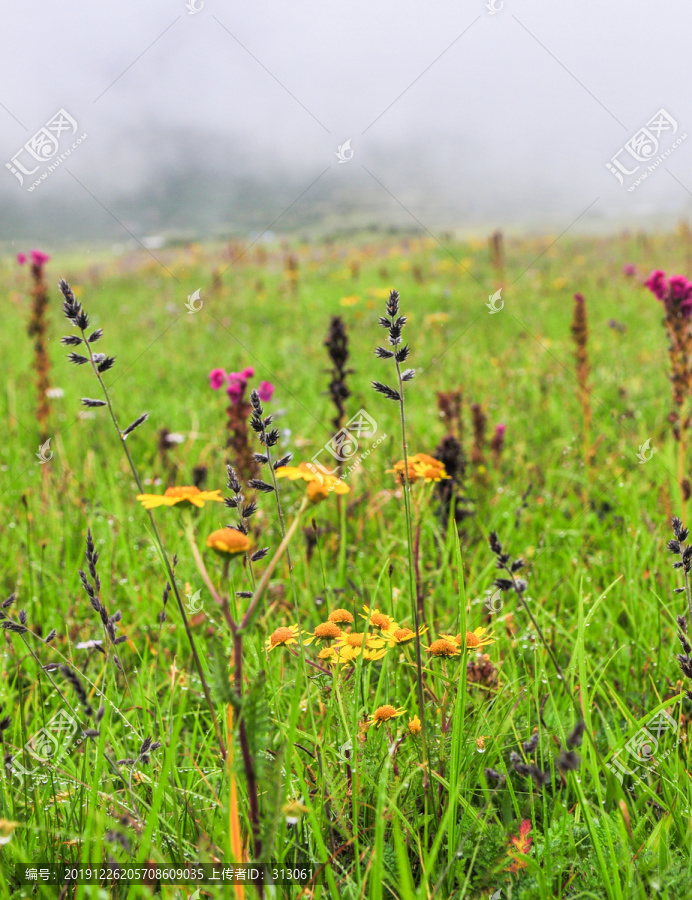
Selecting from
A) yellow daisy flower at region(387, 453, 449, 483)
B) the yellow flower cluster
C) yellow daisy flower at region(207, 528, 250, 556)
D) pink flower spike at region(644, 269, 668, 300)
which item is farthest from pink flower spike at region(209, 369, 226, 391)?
yellow daisy flower at region(207, 528, 250, 556)

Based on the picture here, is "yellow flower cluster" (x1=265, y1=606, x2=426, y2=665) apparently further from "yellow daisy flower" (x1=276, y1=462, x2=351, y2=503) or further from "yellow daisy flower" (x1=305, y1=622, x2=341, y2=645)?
"yellow daisy flower" (x1=276, y1=462, x2=351, y2=503)

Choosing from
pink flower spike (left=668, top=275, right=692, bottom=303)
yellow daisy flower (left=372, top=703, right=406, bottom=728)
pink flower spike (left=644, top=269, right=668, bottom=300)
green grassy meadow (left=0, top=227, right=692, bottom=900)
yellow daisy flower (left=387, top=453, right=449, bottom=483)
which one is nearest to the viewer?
green grassy meadow (left=0, top=227, right=692, bottom=900)

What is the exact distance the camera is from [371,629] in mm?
2049

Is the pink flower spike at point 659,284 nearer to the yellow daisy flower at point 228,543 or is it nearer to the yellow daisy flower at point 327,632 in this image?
the yellow daisy flower at point 327,632

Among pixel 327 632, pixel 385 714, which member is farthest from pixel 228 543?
pixel 385 714

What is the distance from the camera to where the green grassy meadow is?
48.9 inches

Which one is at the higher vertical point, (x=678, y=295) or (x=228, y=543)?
(x=678, y=295)

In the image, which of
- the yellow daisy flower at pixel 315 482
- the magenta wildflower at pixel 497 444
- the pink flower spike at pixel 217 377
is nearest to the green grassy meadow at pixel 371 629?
the magenta wildflower at pixel 497 444

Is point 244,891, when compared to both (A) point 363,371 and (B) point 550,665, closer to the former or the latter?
(B) point 550,665

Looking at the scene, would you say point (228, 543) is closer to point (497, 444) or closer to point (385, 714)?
point (385, 714)

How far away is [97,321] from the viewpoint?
959cm

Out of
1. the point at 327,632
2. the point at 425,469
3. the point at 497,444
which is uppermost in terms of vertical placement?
the point at 497,444

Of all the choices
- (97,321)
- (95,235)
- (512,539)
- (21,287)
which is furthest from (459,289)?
(21,287)

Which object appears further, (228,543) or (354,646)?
(354,646)
